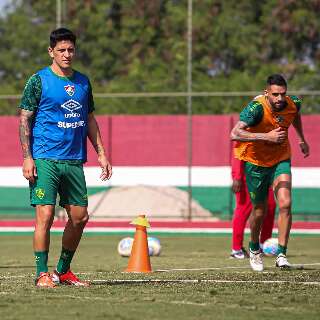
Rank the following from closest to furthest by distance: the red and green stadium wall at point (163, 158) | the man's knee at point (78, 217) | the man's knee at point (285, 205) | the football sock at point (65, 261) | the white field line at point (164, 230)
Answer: the man's knee at point (78, 217), the football sock at point (65, 261), the man's knee at point (285, 205), the white field line at point (164, 230), the red and green stadium wall at point (163, 158)

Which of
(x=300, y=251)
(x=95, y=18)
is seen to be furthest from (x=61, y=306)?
(x=95, y=18)

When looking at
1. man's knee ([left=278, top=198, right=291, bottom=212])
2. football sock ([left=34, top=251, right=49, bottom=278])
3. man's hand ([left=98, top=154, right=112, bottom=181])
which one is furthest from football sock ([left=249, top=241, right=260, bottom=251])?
football sock ([left=34, top=251, right=49, bottom=278])

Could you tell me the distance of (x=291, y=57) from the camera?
133 feet

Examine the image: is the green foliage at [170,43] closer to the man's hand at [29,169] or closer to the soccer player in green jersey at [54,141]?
the soccer player in green jersey at [54,141]

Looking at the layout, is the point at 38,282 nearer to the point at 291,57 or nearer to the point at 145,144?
the point at 145,144

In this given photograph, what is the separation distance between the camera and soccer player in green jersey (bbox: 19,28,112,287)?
10.8 m

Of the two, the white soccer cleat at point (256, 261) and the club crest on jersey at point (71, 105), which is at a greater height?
the club crest on jersey at point (71, 105)

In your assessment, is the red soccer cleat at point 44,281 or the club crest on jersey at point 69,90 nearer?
the red soccer cleat at point 44,281

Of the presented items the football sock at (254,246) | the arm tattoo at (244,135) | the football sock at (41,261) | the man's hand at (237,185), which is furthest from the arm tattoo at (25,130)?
the man's hand at (237,185)

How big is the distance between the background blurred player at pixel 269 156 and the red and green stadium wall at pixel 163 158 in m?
14.6

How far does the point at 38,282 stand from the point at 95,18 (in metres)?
33.6

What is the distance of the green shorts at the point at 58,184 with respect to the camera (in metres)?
10.8

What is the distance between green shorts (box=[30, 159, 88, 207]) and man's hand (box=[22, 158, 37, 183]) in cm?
5

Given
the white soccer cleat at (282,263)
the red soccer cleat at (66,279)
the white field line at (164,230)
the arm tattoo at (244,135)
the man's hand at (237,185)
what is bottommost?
the white field line at (164,230)
